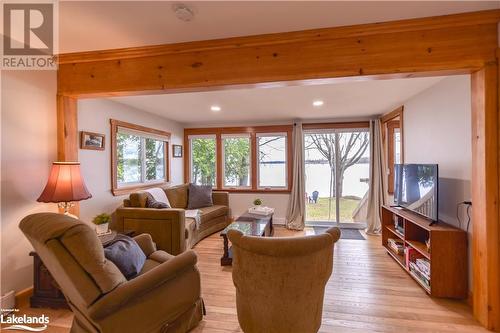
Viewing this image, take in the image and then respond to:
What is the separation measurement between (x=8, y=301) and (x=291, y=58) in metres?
3.21

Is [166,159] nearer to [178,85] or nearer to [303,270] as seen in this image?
[178,85]

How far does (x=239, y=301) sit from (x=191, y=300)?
396 millimetres

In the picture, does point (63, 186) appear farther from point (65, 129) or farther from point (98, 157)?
point (98, 157)

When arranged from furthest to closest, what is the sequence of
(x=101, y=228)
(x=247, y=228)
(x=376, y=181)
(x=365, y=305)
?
(x=376, y=181)
(x=247, y=228)
(x=101, y=228)
(x=365, y=305)

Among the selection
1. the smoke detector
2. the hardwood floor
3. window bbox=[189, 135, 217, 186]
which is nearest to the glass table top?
the hardwood floor

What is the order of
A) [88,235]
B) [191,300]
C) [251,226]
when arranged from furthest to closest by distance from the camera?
[251,226], [191,300], [88,235]

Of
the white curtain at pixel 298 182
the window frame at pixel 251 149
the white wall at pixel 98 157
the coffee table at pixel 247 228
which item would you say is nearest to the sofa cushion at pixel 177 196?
the white wall at pixel 98 157

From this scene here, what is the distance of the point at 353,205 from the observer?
201 inches

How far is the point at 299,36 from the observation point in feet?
6.43

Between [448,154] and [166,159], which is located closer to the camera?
[448,154]

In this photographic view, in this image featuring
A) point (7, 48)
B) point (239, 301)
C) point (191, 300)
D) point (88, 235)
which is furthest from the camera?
point (7, 48)

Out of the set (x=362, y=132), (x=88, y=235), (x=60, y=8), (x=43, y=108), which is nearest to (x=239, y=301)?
(x=88, y=235)

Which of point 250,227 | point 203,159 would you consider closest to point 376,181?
point 250,227

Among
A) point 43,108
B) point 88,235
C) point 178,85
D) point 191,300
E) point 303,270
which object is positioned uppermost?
point 178,85
